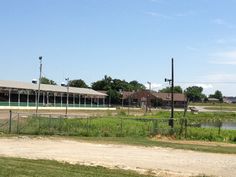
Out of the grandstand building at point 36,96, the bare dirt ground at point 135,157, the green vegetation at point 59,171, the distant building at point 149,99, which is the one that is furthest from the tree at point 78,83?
the green vegetation at point 59,171

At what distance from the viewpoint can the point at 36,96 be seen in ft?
312

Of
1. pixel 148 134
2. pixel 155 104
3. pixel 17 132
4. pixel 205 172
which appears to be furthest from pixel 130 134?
pixel 155 104

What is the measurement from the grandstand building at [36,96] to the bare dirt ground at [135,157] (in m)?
57.7

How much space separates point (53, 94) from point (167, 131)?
69.5 m

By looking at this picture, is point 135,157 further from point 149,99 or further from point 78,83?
point 78,83

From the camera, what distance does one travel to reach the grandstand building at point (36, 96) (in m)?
85.9

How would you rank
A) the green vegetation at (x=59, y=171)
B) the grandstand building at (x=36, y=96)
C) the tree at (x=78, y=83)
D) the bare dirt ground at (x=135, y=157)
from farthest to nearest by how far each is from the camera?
the tree at (x=78, y=83) → the grandstand building at (x=36, y=96) → the bare dirt ground at (x=135, y=157) → the green vegetation at (x=59, y=171)

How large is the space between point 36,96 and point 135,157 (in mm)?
75194

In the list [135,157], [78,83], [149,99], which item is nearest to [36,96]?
[149,99]

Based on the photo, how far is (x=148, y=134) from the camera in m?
36.9

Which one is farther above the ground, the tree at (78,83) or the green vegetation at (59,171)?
the tree at (78,83)

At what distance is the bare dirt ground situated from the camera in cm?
1833

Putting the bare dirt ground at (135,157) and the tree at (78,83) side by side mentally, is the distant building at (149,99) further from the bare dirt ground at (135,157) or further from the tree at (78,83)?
the bare dirt ground at (135,157)

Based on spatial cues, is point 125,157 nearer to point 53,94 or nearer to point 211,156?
point 211,156
